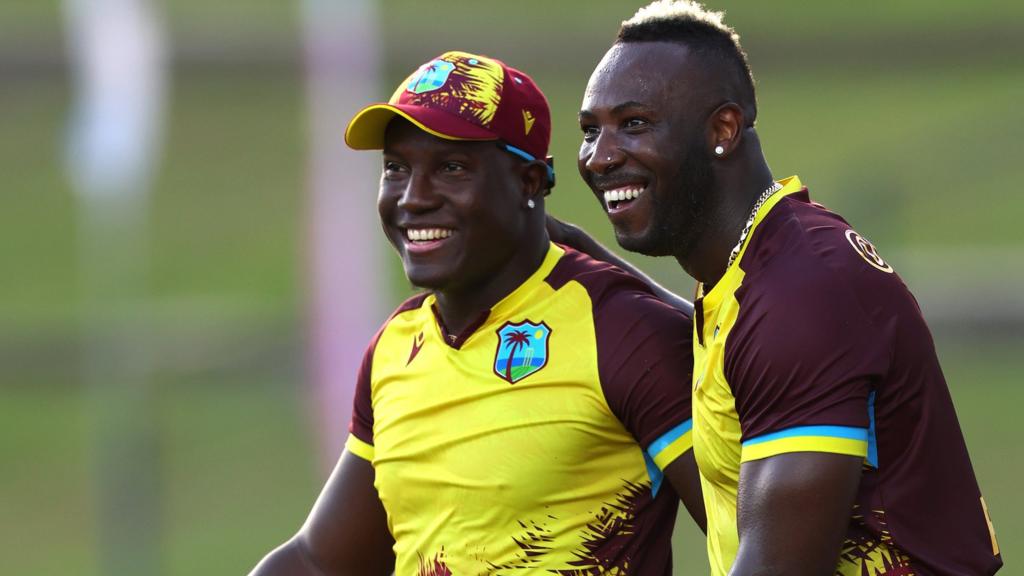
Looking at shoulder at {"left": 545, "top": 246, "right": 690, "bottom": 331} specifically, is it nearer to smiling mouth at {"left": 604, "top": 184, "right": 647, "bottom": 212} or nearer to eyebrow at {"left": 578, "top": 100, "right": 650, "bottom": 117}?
smiling mouth at {"left": 604, "top": 184, "right": 647, "bottom": 212}

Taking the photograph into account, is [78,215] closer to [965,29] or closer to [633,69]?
[965,29]

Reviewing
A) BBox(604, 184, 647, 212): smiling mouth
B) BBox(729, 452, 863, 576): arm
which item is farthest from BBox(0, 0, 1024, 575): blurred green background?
BBox(729, 452, 863, 576): arm

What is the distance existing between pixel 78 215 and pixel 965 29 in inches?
494

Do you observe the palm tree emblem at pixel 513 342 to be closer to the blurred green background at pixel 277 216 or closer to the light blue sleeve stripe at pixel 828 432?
the light blue sleeve stripe at pixel 828 432

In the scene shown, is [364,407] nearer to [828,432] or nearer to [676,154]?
[676,154]

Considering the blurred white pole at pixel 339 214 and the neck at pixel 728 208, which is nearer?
the neck at pixel 728 208

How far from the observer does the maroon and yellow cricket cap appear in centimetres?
464

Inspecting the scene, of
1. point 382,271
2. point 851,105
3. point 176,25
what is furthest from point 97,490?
point 851,105

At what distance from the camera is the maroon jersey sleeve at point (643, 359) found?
14.5ft

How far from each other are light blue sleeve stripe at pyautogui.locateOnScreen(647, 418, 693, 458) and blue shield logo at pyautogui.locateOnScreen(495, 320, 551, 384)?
35cm

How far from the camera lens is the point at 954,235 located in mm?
20719

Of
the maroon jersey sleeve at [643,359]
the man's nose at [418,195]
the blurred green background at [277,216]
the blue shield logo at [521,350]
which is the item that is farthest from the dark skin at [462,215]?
the blurred green background at [277,216]

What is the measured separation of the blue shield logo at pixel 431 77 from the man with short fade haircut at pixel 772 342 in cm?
65

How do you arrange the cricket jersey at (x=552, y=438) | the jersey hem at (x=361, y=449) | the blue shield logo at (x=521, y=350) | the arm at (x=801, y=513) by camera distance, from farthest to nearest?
1. the jersey hem at (x=361, y=449)
2. the blue shield logo at (x=521, y=350)
3. the cricket jersey at (x=552, y=438)
4. the arm at (x=801, y=513)
